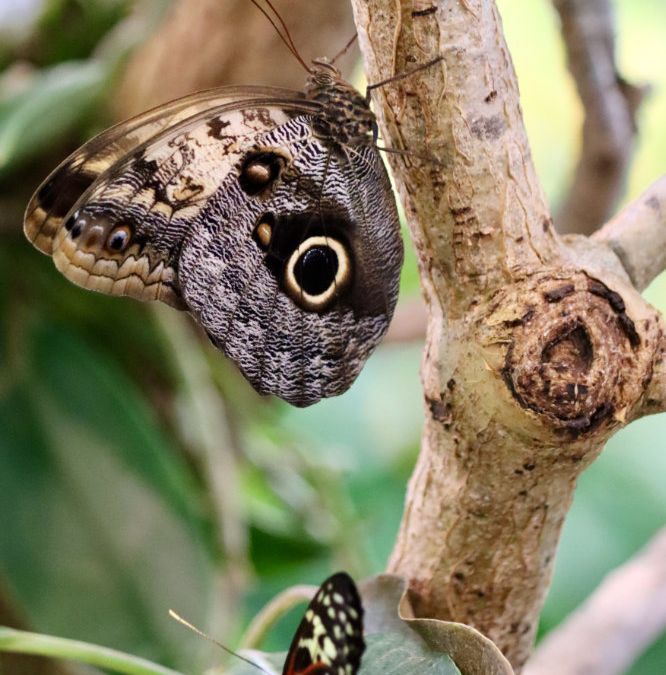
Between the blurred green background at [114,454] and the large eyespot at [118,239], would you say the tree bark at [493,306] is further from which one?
the blurred green background at [114,454]

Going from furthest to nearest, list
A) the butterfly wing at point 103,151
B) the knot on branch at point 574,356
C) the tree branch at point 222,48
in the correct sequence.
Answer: the tree branch at point 222,48, the butterfly wing at point 103,151, the knot on branch at point 574,356

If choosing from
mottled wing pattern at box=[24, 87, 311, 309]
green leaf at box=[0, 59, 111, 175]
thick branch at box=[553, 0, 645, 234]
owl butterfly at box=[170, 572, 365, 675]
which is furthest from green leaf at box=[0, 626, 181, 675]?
thick branch at box=[553, 0, 645, 234]

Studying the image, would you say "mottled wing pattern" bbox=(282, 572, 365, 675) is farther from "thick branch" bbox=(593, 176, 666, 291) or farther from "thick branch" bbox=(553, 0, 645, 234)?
"thick branch" bbox=(553, 0, 645, 234)

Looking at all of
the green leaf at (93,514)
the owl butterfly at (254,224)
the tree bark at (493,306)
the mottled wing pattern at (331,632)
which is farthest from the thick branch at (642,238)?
the green leaf at (93,514)

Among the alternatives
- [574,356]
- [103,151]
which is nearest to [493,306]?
[574,356]

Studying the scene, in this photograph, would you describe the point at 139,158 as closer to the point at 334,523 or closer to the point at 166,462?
the point at 166,462

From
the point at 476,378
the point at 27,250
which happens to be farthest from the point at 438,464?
the point at 27,250
